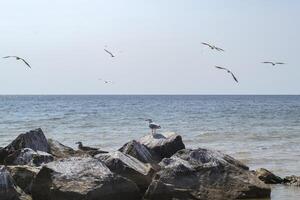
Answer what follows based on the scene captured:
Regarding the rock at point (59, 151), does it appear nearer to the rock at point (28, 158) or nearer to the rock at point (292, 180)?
the rock at point (28, 158)

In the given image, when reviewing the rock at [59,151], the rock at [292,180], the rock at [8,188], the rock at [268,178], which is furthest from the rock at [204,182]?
the rock at [59,151]

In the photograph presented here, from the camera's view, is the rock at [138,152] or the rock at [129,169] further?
the rock at [138,152]

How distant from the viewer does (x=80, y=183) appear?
1160cm

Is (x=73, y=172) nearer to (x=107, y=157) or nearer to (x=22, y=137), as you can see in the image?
(x=107, y=157)

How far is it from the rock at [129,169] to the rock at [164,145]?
2449 mm

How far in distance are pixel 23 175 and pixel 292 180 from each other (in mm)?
6673

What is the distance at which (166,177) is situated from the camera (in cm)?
1283

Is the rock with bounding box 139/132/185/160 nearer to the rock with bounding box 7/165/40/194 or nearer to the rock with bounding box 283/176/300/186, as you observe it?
the rock with bounding box 283/176/300/186

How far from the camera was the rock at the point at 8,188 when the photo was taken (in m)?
11.3

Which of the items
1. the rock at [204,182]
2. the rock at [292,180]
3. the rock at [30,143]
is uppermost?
the rock at [30,143]

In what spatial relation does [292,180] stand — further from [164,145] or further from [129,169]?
[129,169]

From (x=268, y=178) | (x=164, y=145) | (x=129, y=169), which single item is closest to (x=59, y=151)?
(x=164, y=145)

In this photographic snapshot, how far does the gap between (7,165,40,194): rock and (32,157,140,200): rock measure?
501 mm

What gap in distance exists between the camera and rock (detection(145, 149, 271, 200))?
12.5 metres
